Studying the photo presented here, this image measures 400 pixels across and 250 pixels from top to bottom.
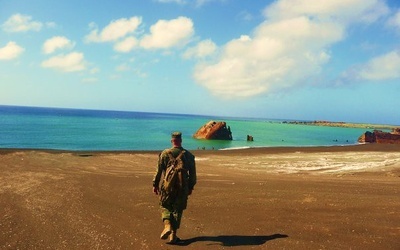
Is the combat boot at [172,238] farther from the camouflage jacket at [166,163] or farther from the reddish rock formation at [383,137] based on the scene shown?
the reddish rock formation at [383,137]

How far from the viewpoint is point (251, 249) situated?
22.1 ft

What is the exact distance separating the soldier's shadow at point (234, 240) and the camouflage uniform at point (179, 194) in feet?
1.48

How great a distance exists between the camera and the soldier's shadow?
7.07 m

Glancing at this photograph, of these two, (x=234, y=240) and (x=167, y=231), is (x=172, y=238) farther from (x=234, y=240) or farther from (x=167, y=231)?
(x=234, y=240)

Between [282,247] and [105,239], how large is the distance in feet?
12.4

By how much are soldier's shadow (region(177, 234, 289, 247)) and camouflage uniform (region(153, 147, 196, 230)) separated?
45cm

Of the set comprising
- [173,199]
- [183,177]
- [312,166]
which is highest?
[183,177]

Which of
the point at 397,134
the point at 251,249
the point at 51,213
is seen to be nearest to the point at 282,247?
the point at 251,249

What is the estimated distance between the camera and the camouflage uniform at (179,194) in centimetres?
725

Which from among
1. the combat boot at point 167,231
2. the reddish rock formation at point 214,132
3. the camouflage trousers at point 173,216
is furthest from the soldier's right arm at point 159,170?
the reddish rock formation at point 214,132

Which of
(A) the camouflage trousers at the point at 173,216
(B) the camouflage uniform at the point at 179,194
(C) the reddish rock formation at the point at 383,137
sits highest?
(B) the camouflage uniform at the point at 179,194

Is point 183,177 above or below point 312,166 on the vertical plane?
above

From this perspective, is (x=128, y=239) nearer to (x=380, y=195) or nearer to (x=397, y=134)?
(x=380, y=195)

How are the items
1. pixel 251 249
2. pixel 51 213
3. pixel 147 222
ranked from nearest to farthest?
pixel 251 249 → pixel 147 222 → pixel 51 213
